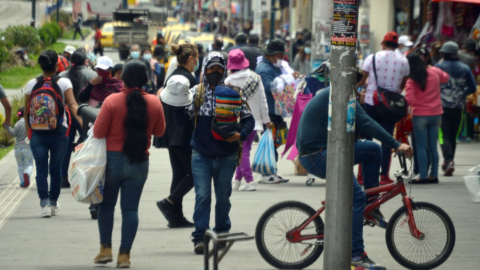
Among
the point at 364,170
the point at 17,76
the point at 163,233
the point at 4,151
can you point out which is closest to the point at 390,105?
the point at 364,170

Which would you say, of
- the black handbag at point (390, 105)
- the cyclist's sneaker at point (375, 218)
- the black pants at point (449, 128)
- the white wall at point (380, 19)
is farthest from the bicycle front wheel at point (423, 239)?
the white wall at point (380, 19)

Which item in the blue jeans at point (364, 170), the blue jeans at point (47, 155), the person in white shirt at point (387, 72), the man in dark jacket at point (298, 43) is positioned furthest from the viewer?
the man in dark jacket at point (298, 43)

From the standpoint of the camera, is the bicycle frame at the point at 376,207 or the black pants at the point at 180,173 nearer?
the bicycle frame at the point at 376,207

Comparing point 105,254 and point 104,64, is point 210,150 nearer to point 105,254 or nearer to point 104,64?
point 105,254

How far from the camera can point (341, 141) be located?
5605 mm

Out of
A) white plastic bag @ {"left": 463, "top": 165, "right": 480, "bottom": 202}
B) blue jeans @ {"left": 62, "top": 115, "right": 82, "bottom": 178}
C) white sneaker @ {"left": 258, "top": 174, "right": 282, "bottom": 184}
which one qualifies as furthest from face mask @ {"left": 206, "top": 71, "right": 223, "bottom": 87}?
white sneaker @ {"left": 258, "top": 174, "right": 282, "bottom": 184}

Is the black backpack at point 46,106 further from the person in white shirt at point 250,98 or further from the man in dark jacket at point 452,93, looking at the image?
the man in dark jacket at point 452,93

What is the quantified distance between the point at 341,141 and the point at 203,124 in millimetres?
1675

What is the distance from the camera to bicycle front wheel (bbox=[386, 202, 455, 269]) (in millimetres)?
6594

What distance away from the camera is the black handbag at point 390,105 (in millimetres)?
10078

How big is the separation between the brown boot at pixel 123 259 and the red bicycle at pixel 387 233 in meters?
1.07

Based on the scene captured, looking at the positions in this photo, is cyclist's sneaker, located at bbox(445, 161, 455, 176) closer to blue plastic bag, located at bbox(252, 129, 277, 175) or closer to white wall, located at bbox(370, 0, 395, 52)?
blue plastic bag, located at bbox(252, 129, 277, 175)

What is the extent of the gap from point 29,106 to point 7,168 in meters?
4.13

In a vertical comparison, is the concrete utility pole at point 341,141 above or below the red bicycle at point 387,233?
above
